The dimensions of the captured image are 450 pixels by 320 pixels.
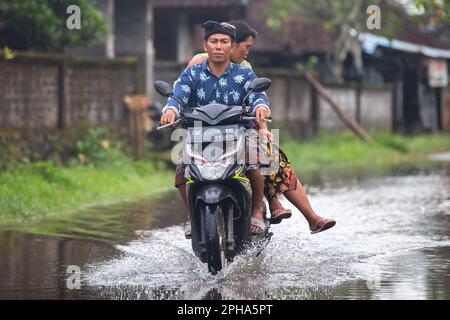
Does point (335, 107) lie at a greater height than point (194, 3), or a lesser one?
lesser

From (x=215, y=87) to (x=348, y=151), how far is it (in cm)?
1630

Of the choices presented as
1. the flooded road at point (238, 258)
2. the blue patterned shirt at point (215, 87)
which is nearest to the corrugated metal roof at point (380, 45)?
the flooded road at point (238, 258)

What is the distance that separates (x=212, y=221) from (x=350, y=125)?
19553 mm

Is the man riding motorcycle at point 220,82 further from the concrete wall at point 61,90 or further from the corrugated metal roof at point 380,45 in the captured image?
the corrugated metal roof at point 380,45

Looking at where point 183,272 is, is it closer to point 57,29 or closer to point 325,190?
point 325,190

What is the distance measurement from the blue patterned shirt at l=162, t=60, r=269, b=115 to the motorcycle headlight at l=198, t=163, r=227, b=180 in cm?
96

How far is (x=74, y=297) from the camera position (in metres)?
7.67

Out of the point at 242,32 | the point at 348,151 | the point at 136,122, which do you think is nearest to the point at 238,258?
the point at 242,32

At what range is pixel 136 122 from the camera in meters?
18.7

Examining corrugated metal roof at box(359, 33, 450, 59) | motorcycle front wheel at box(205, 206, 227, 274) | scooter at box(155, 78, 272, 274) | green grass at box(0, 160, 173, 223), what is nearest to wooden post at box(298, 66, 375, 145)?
corrugated metal roof at box(359, 33, 450, 59)

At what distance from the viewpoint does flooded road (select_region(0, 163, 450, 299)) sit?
7934mm

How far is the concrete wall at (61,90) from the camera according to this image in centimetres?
1579

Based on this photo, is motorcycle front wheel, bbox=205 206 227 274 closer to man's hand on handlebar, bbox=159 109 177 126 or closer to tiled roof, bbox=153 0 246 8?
man's hand on handlebar, bbox=159 109 177 126

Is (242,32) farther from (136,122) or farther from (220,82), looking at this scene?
(136,122)
